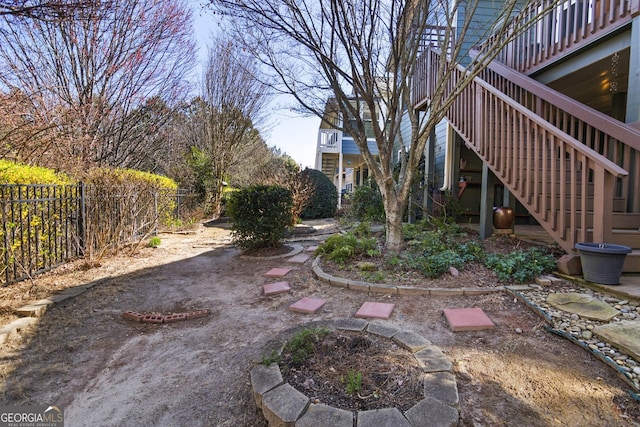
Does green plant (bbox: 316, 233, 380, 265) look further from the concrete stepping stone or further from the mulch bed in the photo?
the mulch bed

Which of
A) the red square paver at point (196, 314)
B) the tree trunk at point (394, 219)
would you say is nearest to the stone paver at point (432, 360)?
the red square paver at point (196, 314)

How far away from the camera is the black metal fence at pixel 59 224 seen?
11.1ft

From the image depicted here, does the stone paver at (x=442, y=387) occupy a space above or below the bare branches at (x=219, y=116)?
below

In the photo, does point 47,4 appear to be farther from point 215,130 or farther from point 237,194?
point 215,130

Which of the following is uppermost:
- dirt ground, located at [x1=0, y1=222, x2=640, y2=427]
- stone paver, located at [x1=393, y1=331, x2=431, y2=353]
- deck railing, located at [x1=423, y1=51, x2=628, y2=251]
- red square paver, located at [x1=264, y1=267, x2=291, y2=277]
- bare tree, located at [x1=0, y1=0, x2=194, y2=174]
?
bare tree, located at [x1=0, y1=0, x2=194, y2=174]

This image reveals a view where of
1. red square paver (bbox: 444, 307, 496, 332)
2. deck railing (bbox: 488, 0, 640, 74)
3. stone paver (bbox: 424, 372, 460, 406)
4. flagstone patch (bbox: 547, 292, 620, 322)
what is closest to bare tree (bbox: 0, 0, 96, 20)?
stone paver (bbox: 424, 372, 460, 406)

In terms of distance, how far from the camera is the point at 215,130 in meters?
11.5

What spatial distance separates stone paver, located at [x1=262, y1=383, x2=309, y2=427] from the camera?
1412mm

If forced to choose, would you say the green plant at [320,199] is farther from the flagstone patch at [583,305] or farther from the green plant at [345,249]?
the flagstone patch at [583,305]

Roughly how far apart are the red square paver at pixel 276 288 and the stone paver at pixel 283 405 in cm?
183

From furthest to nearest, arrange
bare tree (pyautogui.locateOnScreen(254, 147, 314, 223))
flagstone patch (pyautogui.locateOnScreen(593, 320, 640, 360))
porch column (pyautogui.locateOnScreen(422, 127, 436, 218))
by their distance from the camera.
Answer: bare tree (pyautogui.locateOnScreen(254, 147, 314, 223)) → porch column (pyautogui.locateOnScreen(422, 127, 436, 218)) → flagstone patch (pyautogui.locateOnScreen(593, 320, 640, 360))

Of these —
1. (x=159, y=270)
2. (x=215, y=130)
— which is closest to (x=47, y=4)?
(x=159, y=270)

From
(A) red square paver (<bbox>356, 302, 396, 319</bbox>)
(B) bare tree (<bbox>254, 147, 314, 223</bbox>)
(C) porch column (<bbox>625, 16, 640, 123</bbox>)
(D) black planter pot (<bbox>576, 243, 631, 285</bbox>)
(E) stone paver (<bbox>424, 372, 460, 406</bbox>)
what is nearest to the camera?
(E) stone paver (<bbox>424, 372, 460, 406</bbox>)

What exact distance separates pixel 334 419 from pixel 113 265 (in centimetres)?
443
